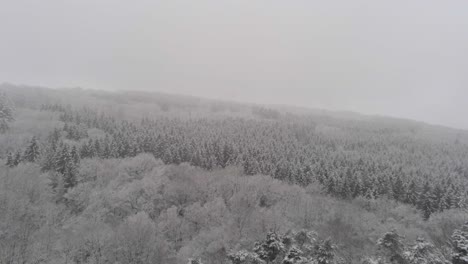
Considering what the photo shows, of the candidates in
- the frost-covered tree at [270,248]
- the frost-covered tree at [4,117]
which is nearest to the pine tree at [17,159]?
the frost-covered tree at [4,117]

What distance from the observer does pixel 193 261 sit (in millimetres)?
27078

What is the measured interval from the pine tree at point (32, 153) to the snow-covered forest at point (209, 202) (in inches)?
9.4

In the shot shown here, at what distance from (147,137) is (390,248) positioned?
233 feet

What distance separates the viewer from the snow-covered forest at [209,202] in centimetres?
3312

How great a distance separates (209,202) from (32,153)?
41873 millimetres

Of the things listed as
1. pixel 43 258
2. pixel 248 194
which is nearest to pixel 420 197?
pixel 248 194

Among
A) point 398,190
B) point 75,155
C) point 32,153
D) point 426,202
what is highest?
point 32,153

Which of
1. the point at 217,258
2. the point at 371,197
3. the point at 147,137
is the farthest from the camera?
the point at 147,137

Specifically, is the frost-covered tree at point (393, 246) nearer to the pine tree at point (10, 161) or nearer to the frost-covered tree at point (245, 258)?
the frost-covered tree at point (245, 258)

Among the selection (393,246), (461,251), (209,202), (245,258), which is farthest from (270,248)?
(209,202)

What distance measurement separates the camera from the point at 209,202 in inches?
2228

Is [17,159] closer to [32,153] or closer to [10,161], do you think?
[10,161]

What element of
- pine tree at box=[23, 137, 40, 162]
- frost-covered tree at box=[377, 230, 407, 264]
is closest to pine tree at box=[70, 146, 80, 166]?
pine tree at box=[23, 137, 40, 162]

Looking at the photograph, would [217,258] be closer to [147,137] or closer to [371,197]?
[371,197]
